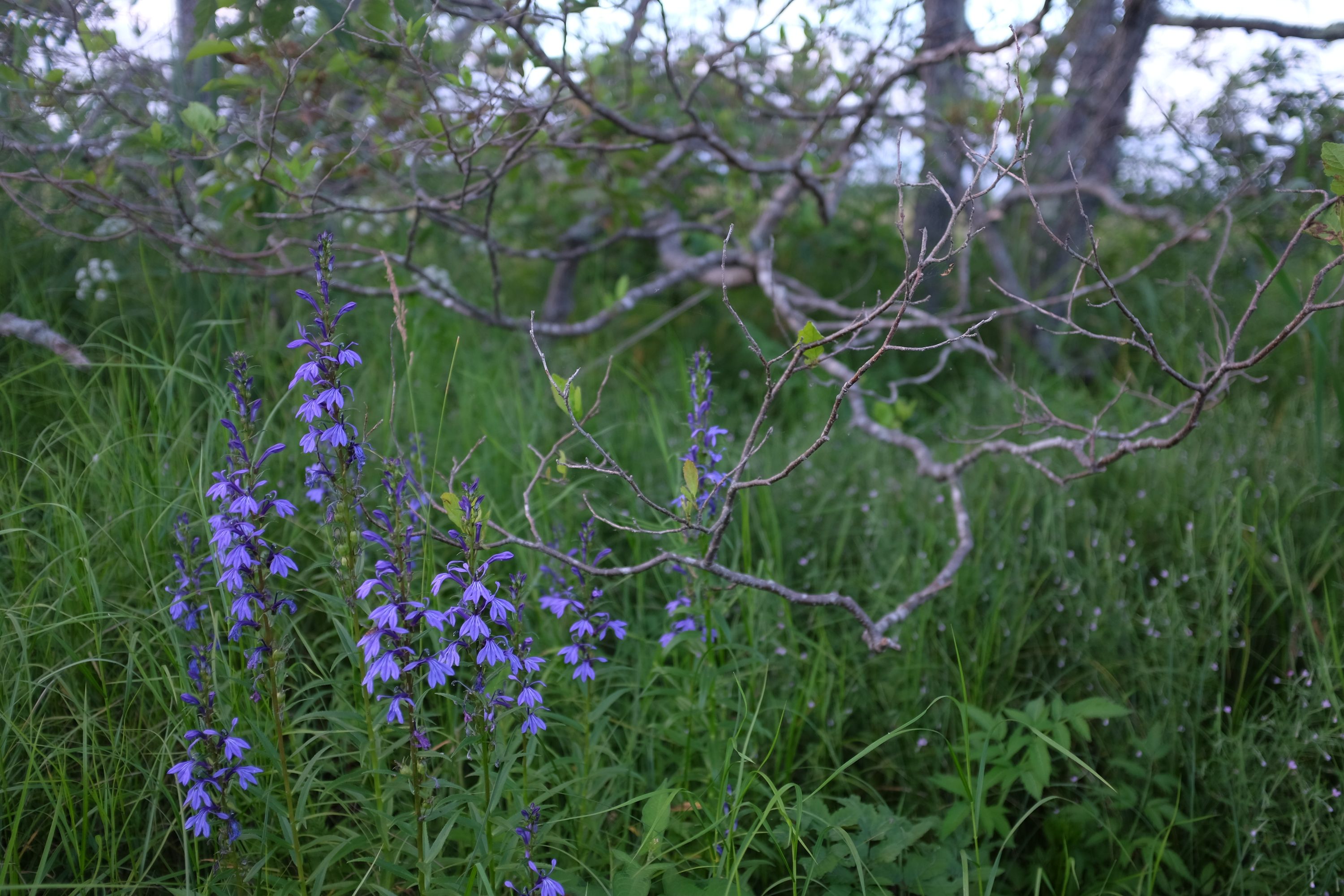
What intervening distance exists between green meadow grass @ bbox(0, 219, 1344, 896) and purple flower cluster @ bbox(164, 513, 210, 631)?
0.31 ft

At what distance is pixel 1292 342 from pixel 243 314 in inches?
196

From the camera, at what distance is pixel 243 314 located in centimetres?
322

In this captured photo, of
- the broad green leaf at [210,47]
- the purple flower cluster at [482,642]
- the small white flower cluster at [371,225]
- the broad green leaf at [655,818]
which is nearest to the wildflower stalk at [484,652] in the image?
the purple flower cluster at [482,642]

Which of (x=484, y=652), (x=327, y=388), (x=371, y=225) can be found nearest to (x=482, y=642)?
(x=484, y=652)

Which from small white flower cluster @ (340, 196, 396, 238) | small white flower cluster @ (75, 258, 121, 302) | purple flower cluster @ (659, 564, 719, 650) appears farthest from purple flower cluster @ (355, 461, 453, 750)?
small white flower cluster @ (340, 196, 396, 238)

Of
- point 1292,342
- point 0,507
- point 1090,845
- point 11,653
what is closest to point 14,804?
point 11,653

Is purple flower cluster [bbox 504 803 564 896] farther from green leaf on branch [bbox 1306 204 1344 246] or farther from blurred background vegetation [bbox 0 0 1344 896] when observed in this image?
green leaf on branch [bbox 1306 204 1344 246]

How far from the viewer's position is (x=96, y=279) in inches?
118

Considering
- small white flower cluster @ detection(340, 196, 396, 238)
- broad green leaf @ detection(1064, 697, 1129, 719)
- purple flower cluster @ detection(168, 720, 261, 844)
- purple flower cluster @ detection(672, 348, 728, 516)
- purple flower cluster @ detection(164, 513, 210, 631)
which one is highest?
small white flower cluster @ detection(340, 196, 396, 238)

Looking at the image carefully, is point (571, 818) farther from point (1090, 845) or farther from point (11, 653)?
point (1090, 845)

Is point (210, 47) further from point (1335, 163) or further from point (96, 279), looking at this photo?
point (1335, 163)

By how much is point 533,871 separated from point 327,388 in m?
0.97

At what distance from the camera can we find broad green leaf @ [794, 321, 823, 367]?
1.51 meters

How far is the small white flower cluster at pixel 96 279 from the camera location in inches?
117
